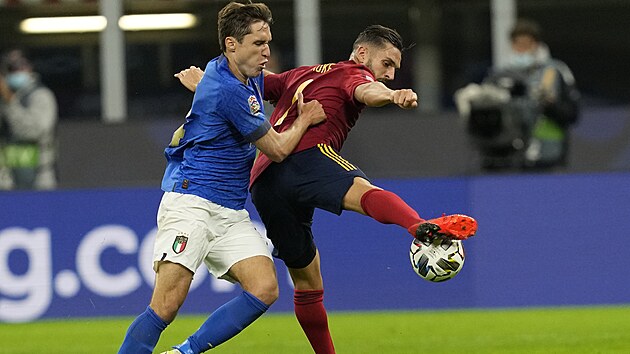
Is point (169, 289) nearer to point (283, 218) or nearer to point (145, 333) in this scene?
point (145, 333)

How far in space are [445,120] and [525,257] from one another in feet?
8.20

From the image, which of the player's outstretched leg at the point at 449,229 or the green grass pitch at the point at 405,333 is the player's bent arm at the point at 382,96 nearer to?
the player's outstretched leg at the point at 449,229

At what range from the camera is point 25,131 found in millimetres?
15375

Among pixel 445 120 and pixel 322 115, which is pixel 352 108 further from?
pixel 445 120

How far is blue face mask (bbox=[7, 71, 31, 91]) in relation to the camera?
15586mm

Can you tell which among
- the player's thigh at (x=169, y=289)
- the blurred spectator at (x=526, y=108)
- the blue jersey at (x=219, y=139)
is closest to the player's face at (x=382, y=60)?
the blue jersey at (x=219, y=139)

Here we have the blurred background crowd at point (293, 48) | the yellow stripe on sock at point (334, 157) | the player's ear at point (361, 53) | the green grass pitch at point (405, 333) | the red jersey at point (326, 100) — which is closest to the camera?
the yellow stripe on sock at point (334, 157)

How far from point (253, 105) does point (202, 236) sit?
0.74 meters

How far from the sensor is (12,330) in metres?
12.4

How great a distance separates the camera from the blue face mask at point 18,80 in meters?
15.6

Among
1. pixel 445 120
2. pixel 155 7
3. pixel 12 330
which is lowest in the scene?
pixel 12 330

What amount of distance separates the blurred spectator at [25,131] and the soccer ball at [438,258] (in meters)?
8.39

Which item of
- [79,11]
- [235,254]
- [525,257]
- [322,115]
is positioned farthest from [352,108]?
[79,11]

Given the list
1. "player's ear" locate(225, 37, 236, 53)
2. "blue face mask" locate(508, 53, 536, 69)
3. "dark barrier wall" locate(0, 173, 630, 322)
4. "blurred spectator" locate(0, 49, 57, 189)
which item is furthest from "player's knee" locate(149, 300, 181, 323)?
"blurred spectator" locate(0, 49, 57, 189)
